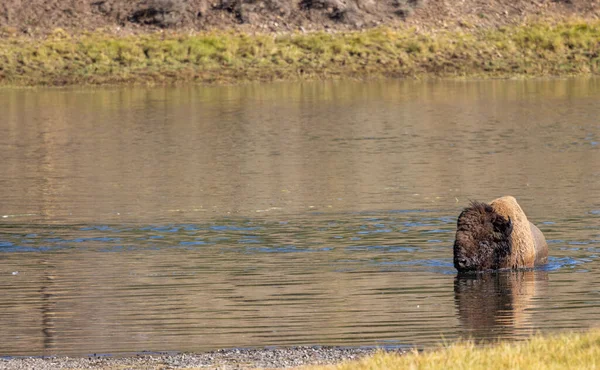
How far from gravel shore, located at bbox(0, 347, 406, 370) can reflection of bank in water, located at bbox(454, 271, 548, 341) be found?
1608 mm

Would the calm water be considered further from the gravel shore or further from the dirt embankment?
the dirt embankment

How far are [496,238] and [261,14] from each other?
55898 mm

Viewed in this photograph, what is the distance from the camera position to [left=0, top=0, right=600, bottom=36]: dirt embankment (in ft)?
229

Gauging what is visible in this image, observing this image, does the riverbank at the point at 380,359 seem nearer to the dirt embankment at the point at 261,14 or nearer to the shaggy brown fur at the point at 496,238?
the shaggy brown fur at the point at 496,238

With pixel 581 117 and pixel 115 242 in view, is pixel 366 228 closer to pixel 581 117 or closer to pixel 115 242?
pixel 115 242

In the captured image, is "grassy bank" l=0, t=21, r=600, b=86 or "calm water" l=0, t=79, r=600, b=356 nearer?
"calm water" l=0, t=79, r=600, b=356

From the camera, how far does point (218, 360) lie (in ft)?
39.3

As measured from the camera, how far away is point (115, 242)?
19.5 metres

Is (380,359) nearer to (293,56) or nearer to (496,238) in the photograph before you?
(496,238)

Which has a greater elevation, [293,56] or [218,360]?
[218,360]

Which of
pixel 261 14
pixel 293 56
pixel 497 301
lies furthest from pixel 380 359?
pixel 261 14

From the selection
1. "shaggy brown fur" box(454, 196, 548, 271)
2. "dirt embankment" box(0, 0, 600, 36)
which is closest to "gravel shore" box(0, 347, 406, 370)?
"shaggy brown fur" box(454, 196, 548, 271)

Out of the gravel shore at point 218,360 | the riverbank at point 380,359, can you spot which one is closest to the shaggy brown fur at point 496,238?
the riverbank at point 380,359

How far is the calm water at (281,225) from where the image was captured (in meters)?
13.9
